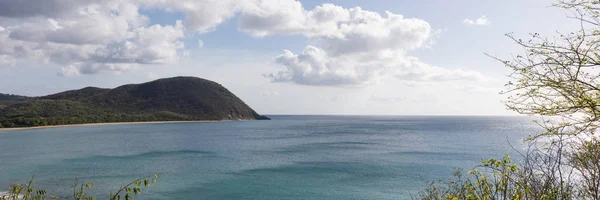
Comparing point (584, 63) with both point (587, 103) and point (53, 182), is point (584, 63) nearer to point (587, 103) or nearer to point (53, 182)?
point (587, 103)

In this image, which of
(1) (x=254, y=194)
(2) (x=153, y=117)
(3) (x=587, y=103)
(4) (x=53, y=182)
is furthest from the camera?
(2) (x=153, y=117)

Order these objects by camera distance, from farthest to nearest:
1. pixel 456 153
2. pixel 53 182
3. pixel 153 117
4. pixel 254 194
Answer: pixel 153 117 < pixel 456 153 < pixel 53 182 < pixel 254 194

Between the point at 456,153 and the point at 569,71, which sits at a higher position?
the point at 569,71

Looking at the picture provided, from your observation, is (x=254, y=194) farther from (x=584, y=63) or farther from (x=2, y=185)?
(x=584, y=63)

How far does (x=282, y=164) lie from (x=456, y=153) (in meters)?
30.3

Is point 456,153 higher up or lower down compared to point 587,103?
lower down

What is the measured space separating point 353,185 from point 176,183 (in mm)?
16215

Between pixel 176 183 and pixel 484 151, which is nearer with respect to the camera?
pixel 176 183

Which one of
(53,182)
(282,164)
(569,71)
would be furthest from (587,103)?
(282,164)

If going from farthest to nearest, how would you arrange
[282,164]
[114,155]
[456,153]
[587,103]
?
1. [456,153]
2. [114,155]
3. [282,164]
4. [587,103]

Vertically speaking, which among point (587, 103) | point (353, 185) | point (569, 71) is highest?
point (569, 71)

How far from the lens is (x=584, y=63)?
798 cm

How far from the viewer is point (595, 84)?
8.33 metres

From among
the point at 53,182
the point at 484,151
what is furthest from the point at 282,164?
the point at 484,151
